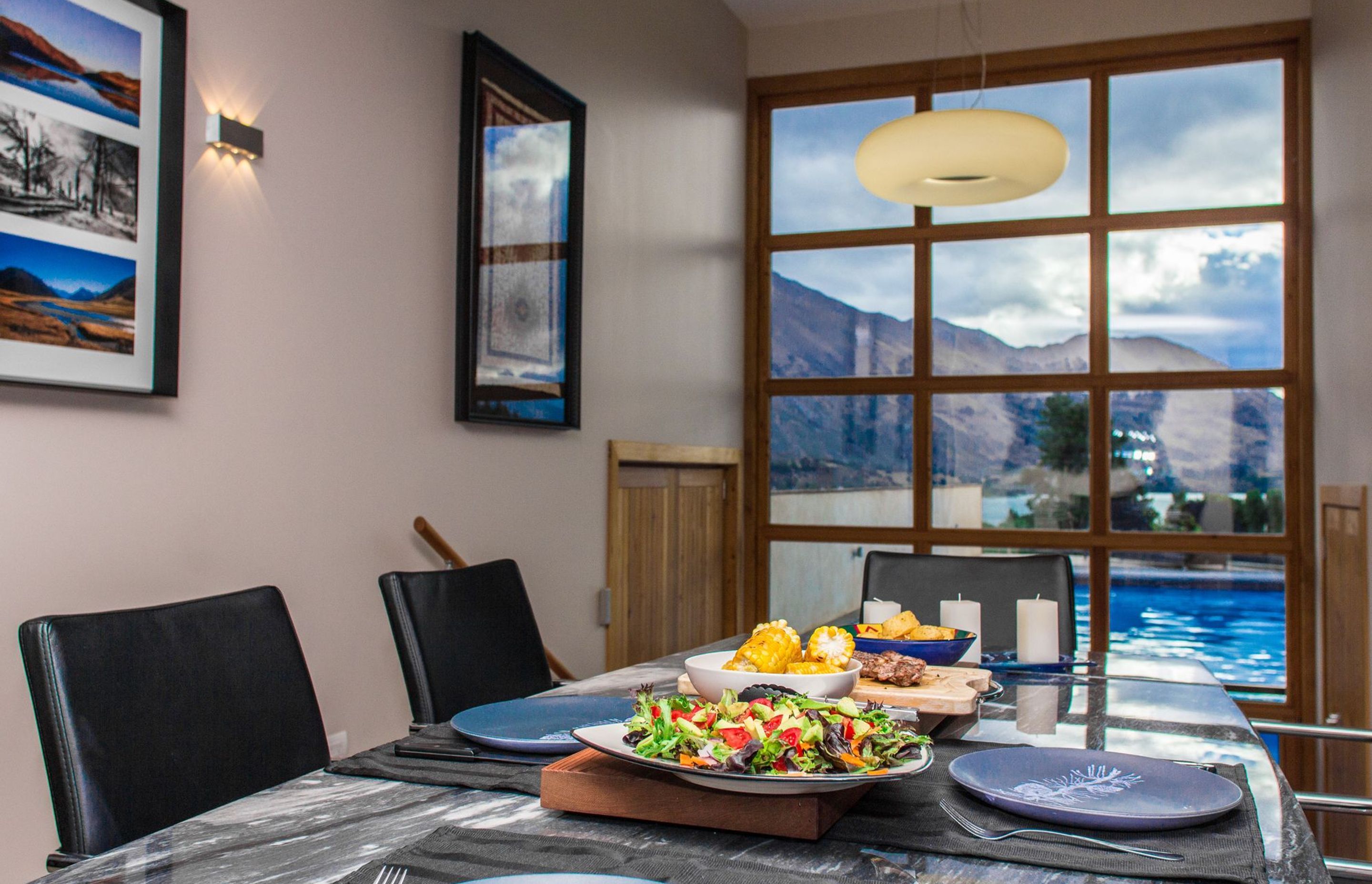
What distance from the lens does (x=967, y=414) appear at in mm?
5129

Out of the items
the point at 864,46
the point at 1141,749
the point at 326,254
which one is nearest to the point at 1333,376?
the point at 864,46

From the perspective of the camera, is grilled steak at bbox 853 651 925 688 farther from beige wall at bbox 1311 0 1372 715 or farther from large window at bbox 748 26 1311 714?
large window at bbox 748 26 1311 714

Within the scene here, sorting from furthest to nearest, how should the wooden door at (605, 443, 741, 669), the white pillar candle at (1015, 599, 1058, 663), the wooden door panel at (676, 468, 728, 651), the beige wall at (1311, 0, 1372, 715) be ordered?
the wooden door panel at (676, 468, 728, 651), the wooden door at (605, 443, 741, 669), the beige wall at (1311, 0, 1372, 715), the white pillar candle at (1015, 599, 1058, 663)

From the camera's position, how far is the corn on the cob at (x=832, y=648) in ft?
4.23

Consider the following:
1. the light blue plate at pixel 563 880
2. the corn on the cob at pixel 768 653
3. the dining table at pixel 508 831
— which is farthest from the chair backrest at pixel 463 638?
the light blue plate at pixel 563 880

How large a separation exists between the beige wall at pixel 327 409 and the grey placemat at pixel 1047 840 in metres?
1.47

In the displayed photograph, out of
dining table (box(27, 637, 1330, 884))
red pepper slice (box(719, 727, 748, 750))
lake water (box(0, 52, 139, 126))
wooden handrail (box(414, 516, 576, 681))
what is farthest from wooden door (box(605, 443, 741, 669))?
red pepper slice (box(719, 727, 748, 750))

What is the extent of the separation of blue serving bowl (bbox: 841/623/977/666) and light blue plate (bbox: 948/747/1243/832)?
434 millimetres

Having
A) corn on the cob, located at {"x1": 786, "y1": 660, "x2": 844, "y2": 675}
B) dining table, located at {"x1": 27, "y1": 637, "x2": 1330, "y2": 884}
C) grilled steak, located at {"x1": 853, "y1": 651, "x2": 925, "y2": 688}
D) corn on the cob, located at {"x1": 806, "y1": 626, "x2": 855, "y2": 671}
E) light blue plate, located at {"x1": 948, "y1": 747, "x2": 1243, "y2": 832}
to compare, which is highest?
corn on the cob, located at {"x1": 806, "y1": 626, "x2": 855, "y2": 671}

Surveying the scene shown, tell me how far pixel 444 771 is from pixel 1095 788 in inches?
27.3

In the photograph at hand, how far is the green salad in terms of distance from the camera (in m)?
0.95

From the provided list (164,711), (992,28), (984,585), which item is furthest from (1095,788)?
(992,28)

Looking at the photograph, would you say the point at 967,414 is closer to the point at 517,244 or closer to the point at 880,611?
the point at 517,244

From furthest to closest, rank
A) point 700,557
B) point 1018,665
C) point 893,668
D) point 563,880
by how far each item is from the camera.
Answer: point 700,557 < point 1018,665 < point 893,668 < point 563,880
